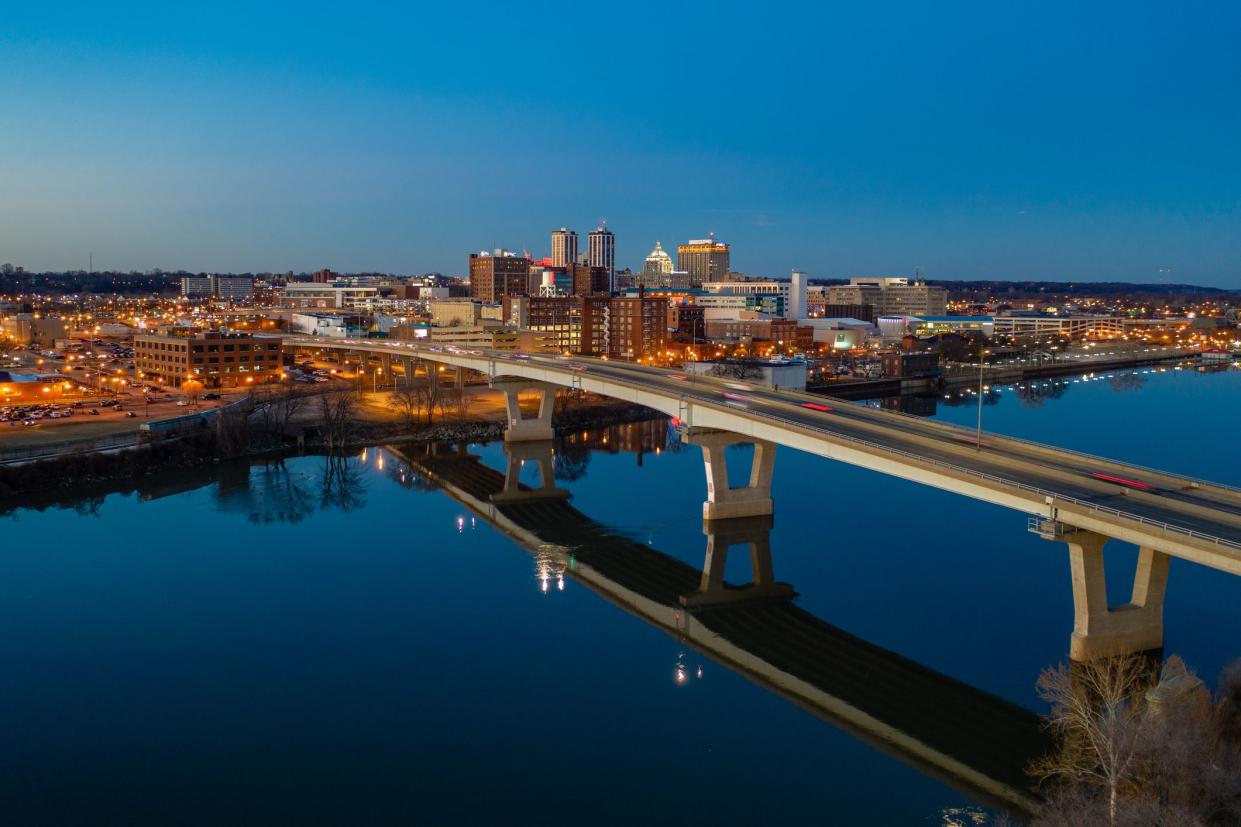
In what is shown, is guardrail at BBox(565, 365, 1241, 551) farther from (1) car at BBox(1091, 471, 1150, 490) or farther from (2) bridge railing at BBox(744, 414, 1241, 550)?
(1) car at BBox(1091, 471, 1150, 490)

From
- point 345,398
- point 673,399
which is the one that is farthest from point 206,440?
point 673,399

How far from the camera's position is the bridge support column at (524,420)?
3366cm

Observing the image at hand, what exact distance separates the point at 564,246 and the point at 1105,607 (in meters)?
133

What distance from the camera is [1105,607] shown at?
13.3 meters

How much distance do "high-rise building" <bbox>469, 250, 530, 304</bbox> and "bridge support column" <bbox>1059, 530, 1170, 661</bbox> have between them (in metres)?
87.9

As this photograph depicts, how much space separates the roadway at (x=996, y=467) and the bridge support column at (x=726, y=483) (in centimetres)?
68

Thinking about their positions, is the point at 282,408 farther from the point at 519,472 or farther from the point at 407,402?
the point at 519,472

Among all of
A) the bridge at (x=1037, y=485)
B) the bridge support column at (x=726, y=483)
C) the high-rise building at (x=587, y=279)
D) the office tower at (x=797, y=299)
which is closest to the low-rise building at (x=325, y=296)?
the high-rise building at (x=587, y=279)

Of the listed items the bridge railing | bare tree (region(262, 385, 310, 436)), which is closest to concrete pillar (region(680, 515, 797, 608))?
the bridge railing

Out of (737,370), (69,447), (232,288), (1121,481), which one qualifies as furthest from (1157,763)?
(232,288)

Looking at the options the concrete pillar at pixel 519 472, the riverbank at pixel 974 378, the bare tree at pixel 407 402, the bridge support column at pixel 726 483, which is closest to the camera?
the bridge support column at pixel 726 483

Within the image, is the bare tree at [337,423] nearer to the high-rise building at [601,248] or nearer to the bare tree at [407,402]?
the bare tree at [407,402]

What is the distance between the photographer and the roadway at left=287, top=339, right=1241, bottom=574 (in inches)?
481

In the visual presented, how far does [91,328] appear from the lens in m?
73.2
